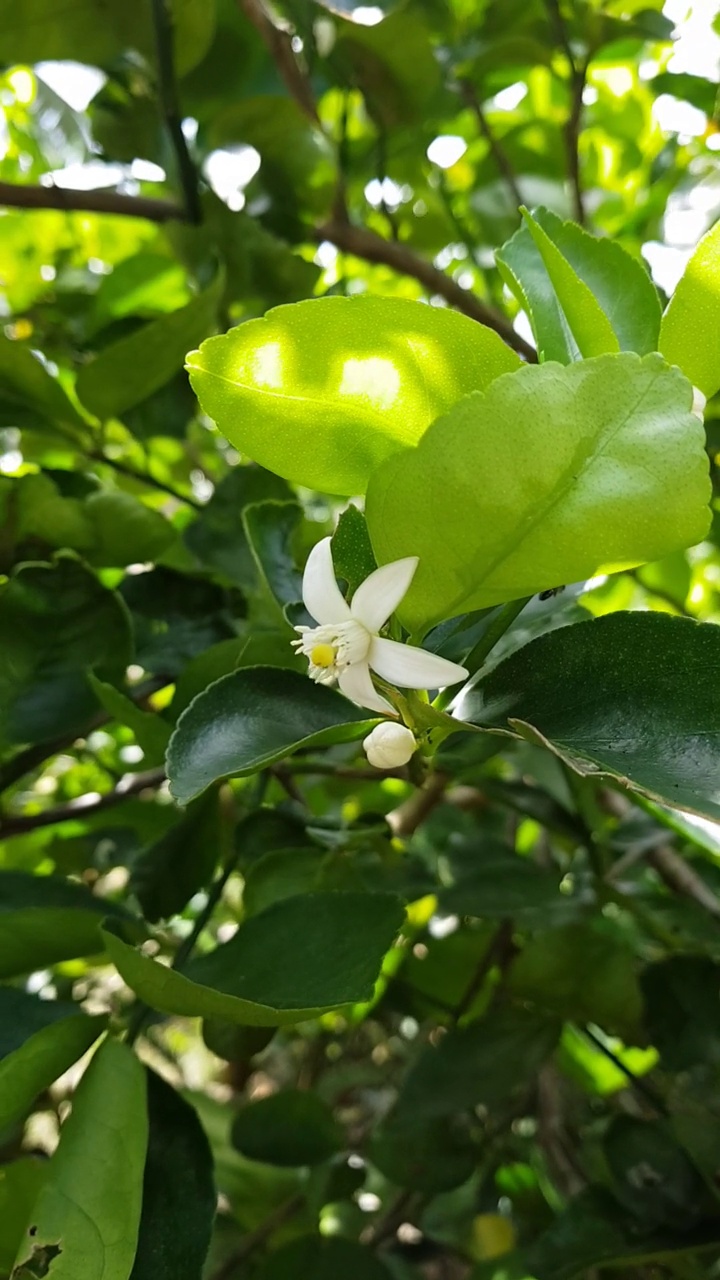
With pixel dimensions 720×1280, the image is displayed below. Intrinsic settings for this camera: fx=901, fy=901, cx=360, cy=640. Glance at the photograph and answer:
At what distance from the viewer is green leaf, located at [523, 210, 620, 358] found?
0.27m

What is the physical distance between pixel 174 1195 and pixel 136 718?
0.64ft

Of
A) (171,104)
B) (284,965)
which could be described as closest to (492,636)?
(284,965)

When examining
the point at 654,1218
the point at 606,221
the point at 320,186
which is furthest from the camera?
the point at 606,221

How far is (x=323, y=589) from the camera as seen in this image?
29 cm

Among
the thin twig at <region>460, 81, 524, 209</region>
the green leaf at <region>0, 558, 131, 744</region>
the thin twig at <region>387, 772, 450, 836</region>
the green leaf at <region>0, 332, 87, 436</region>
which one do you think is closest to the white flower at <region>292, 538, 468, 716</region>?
the green leaf at <region>0, 558, 131, 744</region>

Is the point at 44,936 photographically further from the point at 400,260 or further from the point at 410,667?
the point at 400,260

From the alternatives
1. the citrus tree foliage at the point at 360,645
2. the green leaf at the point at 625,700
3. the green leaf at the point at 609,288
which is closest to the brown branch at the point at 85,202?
the citrus tree foliage at the point at 360,645

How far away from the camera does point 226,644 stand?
42 centimetres

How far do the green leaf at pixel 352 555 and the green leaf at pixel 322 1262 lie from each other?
458mm

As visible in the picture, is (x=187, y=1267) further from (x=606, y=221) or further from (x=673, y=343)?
(x=606, y=221)

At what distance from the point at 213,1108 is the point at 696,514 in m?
0.64

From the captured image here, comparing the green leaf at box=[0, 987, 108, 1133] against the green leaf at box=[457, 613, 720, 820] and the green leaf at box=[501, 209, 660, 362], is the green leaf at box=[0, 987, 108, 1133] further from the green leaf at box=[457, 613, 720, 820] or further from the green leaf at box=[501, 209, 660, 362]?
the green leaf at box=[501, 209, 660, 362]

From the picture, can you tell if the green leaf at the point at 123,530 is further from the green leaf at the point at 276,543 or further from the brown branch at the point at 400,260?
the brown branch at the point at 400,260

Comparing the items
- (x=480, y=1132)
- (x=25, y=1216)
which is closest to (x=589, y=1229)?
(x=480, y=1132)
